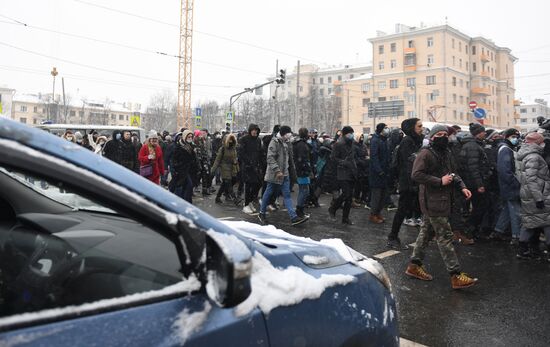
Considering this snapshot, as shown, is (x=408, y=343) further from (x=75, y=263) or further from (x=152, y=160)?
(x=152, y=160)

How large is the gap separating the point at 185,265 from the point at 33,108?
4227 inches

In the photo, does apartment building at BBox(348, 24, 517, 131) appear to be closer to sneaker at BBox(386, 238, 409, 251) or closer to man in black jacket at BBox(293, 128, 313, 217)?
man in black jacket at BBox(293, 128, 313, 217)

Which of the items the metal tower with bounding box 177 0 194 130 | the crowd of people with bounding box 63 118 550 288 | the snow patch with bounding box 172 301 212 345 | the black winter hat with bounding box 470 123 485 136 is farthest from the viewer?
the metal tower with bounding box 177 0 194 130

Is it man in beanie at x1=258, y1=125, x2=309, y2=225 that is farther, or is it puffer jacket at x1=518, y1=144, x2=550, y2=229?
man in beanie at x1=258, y1=125, x2=309, y2=225

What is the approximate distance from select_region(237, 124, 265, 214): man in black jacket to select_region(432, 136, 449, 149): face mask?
490 cm

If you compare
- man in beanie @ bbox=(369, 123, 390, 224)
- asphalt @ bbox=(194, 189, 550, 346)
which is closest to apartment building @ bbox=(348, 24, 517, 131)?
man in beanie @ bbox=(369, 123, 390, 224)

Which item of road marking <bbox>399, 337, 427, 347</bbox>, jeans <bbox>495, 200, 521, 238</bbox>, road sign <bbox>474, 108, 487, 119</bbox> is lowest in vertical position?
road marking <bbox>399, 337, 427, 347</bbox>

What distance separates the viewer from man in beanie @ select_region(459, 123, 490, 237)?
7113 mm

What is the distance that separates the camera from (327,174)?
9.44 metres

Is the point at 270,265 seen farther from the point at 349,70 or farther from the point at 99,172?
the point at 349,70

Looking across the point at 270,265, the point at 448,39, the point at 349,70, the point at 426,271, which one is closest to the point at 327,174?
the point at 426,271

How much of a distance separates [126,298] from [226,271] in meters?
0.32

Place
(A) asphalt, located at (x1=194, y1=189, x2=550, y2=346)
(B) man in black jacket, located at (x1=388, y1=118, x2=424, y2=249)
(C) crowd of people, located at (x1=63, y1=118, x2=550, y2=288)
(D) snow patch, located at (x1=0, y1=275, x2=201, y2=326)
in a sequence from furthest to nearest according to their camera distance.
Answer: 1. (B) man in black jacket, located at (x1=388, y1=118, x2=424, y2=249)
2. (C) crowd of people, located at (x1=63, y1=118, x2=550, y2=288)
3. (A) asphalt, located at (x1=194, y1=189, x2=550, y2=346)
4. (D) snow patch, located at (x1=0, y1=275, x2=201, y2=326)

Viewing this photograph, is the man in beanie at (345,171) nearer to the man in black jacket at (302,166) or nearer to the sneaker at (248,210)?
the man in black jacket at (302,166)
